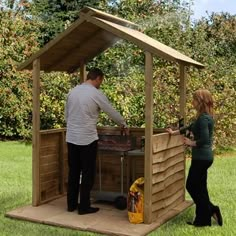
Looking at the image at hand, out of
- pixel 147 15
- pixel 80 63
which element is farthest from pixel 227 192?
pixel 147 15

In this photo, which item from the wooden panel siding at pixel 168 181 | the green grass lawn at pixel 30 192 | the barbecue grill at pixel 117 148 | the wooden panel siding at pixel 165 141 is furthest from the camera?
the barbecue grill at pixel 117 148

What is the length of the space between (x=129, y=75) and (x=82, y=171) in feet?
23.7

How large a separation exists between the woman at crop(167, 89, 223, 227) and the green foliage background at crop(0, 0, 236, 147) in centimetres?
582

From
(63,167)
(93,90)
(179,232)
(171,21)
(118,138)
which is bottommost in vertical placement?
(179,232)

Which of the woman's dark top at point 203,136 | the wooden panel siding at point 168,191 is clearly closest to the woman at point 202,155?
the woman's dark top at point 203,136

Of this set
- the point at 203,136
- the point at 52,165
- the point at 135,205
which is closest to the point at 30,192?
the point at 52,165

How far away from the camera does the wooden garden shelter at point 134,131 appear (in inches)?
222

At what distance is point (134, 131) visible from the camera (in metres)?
7.28

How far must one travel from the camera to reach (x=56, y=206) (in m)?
6.52

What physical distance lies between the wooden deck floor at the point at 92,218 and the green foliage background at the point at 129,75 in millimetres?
5360

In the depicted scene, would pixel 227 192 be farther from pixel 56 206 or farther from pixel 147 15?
pixel 147 15

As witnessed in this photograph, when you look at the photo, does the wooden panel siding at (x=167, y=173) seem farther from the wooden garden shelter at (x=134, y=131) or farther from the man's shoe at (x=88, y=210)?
the man's shoe at (x=88, y=210)

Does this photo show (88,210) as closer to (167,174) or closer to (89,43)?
(167,174)

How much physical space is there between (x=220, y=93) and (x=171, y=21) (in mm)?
3277
